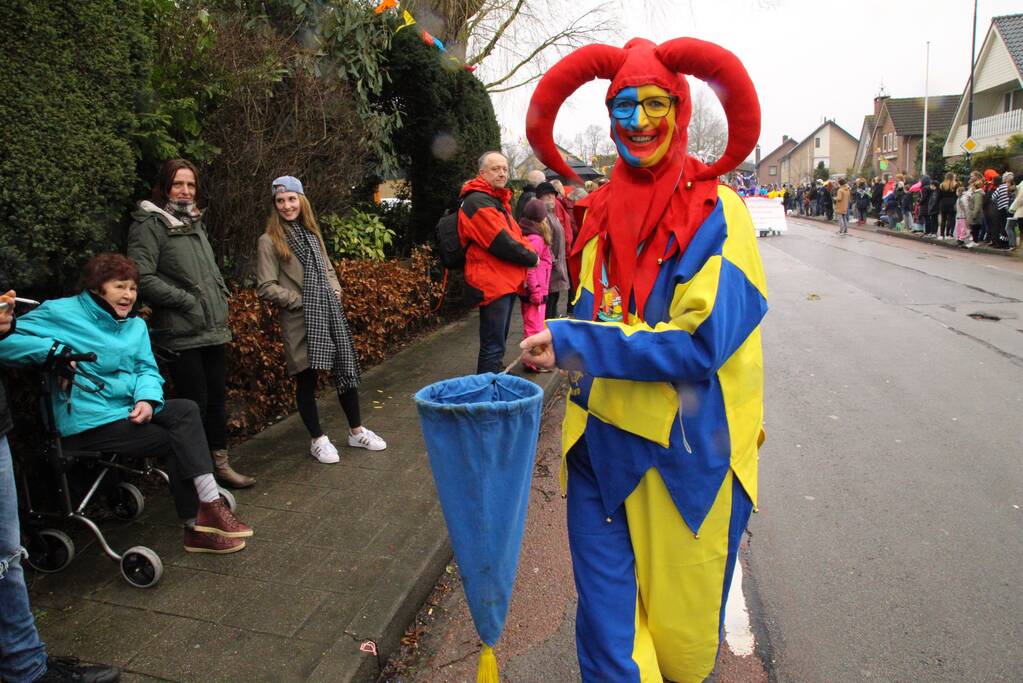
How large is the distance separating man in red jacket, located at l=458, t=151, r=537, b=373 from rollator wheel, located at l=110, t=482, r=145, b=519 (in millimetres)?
2780

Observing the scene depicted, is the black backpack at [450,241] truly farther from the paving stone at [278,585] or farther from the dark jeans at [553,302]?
the dark jeans at [553,302]

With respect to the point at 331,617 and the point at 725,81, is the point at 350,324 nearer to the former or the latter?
the point at 331,617

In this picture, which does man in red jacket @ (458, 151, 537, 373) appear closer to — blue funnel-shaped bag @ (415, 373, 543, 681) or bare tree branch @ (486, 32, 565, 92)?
blue funnel-shaped bag @ (415, 373, 543, 681)

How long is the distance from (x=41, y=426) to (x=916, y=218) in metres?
27.1

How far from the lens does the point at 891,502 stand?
4555 millimetres

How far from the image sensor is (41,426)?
3.86m

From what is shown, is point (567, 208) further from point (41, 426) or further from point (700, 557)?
point (700, 557)

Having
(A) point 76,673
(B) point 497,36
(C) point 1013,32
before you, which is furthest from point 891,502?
(C) point 1013,32

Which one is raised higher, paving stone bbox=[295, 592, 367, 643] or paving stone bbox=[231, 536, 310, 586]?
paving stone bbox=[295, 592, 367, 643]

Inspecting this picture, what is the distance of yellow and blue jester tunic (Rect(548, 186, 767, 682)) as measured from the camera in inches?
77.9

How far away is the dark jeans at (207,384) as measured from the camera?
4.23 metres

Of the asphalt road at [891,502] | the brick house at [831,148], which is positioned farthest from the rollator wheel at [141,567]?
the brick house at [831,148]

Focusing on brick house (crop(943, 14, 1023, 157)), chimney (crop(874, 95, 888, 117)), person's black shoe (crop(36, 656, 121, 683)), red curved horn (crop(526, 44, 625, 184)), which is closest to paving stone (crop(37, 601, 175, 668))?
person's black shoe (crop(36, 656, 121, 683))

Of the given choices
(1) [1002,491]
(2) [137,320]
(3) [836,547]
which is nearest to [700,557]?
(3) [836,547]
